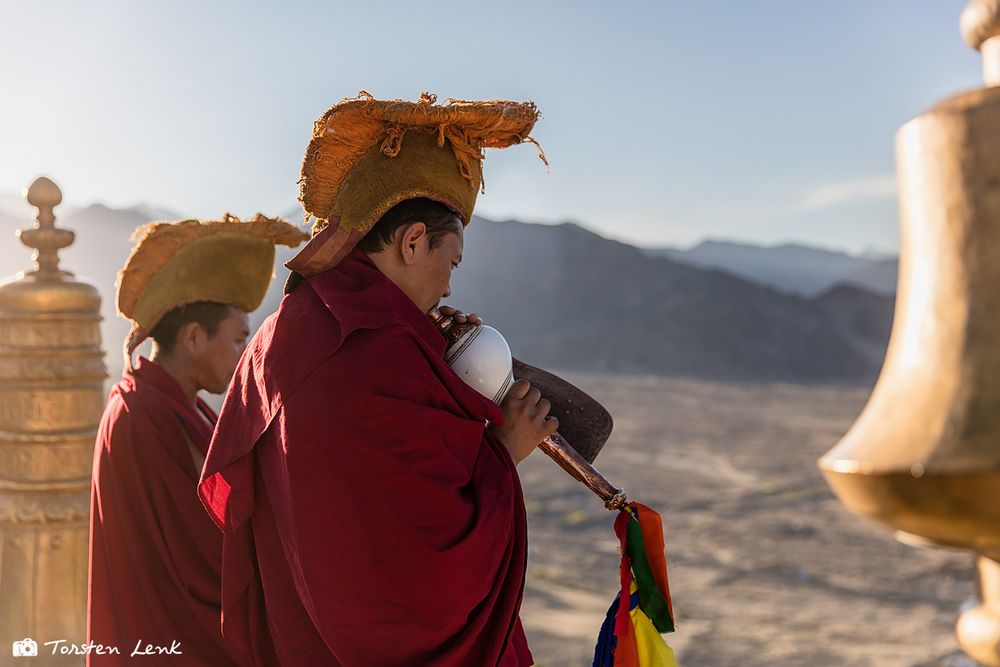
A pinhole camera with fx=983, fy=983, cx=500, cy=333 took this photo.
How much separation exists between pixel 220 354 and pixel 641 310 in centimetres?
5342

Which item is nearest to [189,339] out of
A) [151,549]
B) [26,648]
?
[151,549]

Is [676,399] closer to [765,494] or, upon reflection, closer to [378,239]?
[765,494]

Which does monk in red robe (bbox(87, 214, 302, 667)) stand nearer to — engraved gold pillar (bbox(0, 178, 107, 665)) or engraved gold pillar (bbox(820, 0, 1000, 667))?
engraved gold pillar (bbox(0, 178, 107, 665))

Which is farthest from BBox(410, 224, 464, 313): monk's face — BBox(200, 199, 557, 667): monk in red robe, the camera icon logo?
the camera icon logo

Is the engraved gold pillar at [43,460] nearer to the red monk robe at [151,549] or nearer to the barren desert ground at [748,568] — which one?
the red monk robe at [151,549]

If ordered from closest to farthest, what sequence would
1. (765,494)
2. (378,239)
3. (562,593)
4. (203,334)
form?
(378,239), (203,334), (562,593), (765,494)

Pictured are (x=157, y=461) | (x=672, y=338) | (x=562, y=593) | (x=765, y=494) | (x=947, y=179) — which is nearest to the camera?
(x=947, y=179)

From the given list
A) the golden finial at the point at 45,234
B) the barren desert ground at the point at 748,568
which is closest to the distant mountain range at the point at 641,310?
the barren desert ground at the point at 748,568

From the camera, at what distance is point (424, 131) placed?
249cm

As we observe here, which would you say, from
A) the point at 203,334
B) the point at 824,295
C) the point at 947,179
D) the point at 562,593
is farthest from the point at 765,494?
the point at 824,295

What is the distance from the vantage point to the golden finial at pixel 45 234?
13.2 ft

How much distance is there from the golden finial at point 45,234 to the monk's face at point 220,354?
0.87 metres

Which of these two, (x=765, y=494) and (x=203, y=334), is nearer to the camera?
(x=203, y=334)

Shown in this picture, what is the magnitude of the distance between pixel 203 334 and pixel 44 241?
3.06ft
